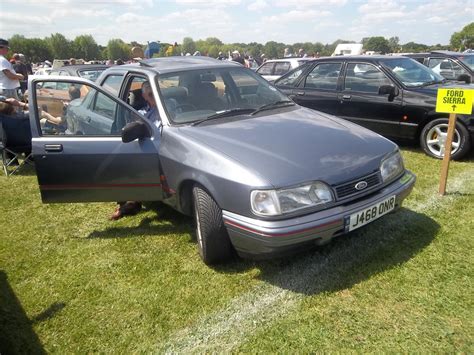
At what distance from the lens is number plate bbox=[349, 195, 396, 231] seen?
8.64 ft

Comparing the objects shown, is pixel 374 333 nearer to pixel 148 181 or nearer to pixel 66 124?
pixel 148 181

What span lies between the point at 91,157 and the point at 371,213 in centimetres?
243

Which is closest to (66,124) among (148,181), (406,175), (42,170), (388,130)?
(42,170)

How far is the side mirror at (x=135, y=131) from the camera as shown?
3.16m

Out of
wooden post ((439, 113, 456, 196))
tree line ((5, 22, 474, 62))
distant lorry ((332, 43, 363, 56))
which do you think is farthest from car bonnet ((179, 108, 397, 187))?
tree line ((5, 22, 474, 62))

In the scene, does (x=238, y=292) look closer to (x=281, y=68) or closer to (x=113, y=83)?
(x=113, y=83)

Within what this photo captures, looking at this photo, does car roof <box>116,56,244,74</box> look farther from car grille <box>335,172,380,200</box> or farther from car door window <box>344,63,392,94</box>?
car door window <box>344,63,392,94</box>

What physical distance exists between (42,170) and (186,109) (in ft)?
4.67

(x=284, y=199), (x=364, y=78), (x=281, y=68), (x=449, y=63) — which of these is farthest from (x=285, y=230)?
(x=281, y=68)

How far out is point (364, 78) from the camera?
6.12 m

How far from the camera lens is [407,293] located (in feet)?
8.48

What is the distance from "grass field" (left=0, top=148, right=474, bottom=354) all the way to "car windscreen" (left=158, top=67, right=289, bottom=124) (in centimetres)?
122

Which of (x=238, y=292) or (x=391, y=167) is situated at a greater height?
(x=391, y=167)

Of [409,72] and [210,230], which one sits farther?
[409,72]
